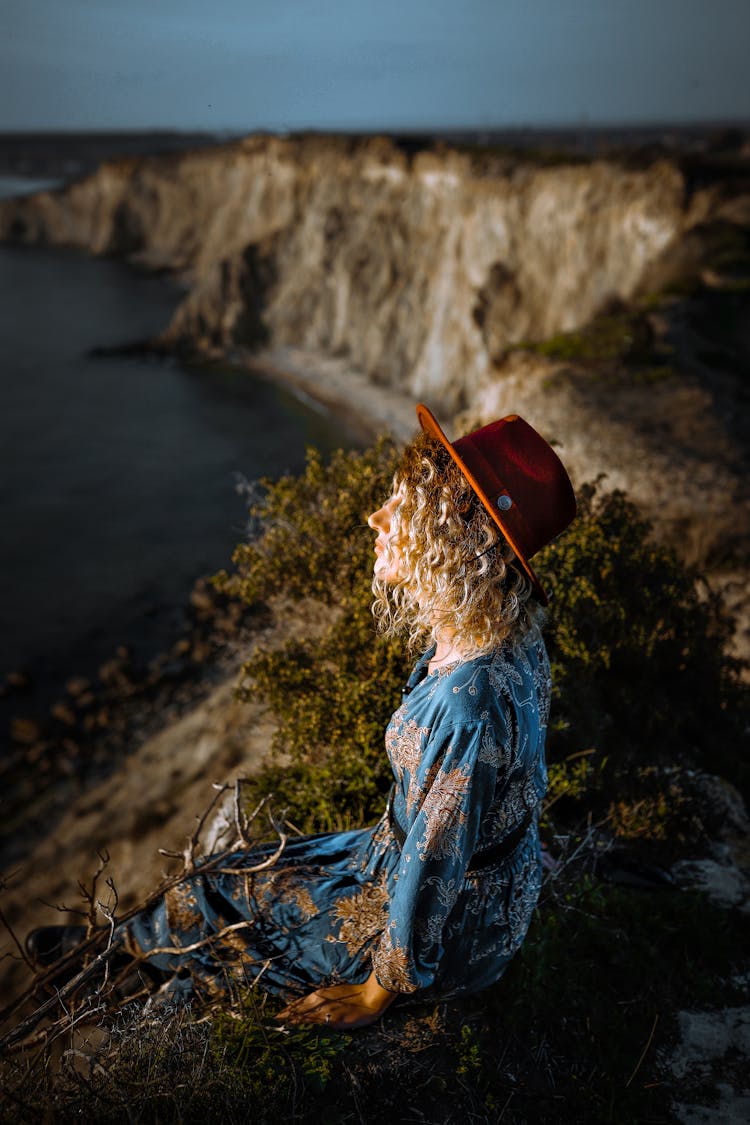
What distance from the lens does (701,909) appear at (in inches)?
165

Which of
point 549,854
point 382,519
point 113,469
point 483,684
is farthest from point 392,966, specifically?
point 113,469

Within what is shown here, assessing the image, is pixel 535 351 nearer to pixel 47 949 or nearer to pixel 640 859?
pixel 640 859

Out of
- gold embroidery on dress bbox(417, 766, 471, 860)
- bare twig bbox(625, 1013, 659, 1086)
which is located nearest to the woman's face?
gold embroidery on dress bbox(417, 766, 471, 860)

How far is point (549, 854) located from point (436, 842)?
75.8 inches

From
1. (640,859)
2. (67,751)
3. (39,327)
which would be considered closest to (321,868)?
(640,859)

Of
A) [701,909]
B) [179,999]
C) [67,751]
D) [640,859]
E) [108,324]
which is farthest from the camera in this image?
[108,324]

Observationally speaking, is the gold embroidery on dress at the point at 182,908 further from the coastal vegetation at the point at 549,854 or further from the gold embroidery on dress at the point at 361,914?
the gold embroidery on dress at the point at 361,914

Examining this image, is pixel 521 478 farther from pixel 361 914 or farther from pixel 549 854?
pixel 549 854

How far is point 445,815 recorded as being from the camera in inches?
92.5

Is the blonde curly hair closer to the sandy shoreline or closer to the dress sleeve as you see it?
the dress sleeve

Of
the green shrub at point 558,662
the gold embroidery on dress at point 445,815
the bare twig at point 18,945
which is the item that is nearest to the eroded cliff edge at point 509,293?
the green shrub at point 558,662

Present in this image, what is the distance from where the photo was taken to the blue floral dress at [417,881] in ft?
7.77

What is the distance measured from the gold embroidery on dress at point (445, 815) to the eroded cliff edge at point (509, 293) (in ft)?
16.1

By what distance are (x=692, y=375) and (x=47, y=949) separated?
13.0m
